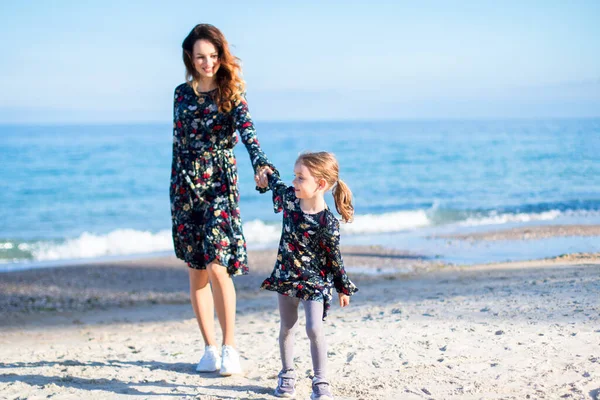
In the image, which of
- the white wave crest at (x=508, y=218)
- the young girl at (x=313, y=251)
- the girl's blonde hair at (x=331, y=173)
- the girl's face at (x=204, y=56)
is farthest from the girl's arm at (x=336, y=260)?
the white wave crest at (x=508, y=218)

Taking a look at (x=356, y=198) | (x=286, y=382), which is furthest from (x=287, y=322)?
(x=356, y=198)

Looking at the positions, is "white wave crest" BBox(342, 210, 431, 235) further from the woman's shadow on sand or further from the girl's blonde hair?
the girl's blonde hair

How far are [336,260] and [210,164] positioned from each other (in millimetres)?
1125

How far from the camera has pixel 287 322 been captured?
375cm

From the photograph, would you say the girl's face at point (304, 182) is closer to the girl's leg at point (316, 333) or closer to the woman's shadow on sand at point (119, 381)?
the girl's leg at point (316, 333)

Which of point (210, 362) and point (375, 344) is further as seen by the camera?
point (375, 344)

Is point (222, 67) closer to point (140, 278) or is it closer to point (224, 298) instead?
point (224, 298)

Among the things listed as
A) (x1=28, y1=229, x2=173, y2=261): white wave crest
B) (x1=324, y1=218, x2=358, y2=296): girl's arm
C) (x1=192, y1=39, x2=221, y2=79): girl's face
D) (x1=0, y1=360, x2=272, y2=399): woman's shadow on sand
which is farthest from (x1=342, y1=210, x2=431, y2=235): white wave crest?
(x1=324, y1=218, x2=358, y2=296): girl's arm

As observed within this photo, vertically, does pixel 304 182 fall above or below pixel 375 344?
above

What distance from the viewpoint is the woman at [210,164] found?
4.25 m

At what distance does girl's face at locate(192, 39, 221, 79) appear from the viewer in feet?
13.8

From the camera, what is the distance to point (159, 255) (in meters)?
14.1

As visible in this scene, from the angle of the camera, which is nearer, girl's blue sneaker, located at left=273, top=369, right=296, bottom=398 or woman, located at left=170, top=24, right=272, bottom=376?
girl's blue sneaker, located at left=273, top=369, right=296, bottom=398

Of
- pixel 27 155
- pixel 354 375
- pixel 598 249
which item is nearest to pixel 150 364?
pixel 354 375
